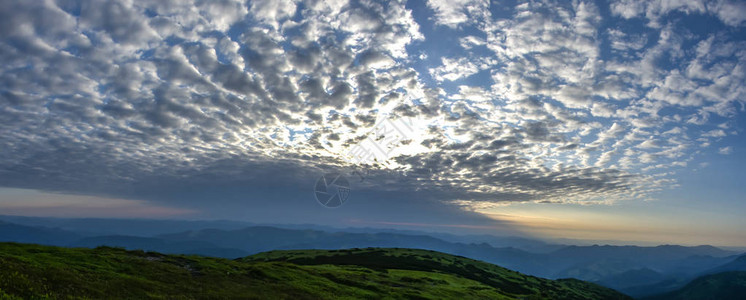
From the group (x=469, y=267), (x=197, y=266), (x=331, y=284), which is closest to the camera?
(x=197, y=266)

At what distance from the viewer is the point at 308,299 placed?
41.3 metres

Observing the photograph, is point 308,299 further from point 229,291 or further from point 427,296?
point 427,296

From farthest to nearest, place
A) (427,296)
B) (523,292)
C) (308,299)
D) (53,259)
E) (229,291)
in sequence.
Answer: (523,292) → (427,296) → (308,299) → (229,291) → (53,259)

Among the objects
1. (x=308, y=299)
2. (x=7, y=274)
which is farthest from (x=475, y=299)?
(x=7, y=274)

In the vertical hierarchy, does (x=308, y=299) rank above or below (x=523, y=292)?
above

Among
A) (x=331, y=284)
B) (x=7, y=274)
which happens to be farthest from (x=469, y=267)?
(x=7, y=274)

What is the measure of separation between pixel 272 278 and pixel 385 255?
414 feet

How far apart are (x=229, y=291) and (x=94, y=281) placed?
12408mm

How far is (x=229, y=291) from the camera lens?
36.4 m

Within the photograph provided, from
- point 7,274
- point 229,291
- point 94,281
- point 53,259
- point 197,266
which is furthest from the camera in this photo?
point 197,266

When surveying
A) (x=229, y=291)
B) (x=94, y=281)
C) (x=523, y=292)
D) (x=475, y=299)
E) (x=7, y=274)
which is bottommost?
(x=523, y=292)

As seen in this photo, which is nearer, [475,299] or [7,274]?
[7,274]

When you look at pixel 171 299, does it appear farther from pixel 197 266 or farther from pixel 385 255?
pixel 385 255

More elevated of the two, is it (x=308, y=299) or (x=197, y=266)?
(x=197, y=266)
